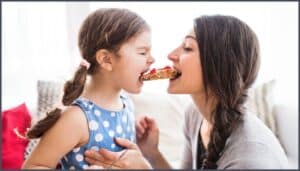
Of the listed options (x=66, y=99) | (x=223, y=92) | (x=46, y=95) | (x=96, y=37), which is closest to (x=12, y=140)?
(x=46, y=95)

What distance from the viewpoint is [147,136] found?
74 cm

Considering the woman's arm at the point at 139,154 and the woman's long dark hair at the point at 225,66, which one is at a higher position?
the woman's long dark hair at the point at 225,66

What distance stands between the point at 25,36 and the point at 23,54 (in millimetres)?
41

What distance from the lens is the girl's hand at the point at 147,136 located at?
738mm

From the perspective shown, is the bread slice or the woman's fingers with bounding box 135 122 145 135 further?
the woman's fingers with bounding box 135 122 145 135

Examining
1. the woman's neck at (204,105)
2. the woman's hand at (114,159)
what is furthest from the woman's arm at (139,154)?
the woman's neck at (204,105)

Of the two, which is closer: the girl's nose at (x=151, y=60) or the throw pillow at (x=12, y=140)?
the girl's nose at (x=151, y=60)

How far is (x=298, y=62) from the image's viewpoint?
851mm

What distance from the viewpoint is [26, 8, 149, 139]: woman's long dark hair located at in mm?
614

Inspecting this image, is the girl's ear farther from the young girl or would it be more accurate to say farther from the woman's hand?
the woman's hand

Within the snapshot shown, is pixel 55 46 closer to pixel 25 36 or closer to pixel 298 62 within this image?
pixel 25 36

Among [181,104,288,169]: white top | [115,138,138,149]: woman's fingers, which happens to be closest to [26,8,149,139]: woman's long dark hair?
[115,138,138,149]: woman's fingers

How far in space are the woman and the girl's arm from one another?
0.15ft

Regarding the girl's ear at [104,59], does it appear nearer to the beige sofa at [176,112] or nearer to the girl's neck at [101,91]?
the girl's neck at [101,91]
